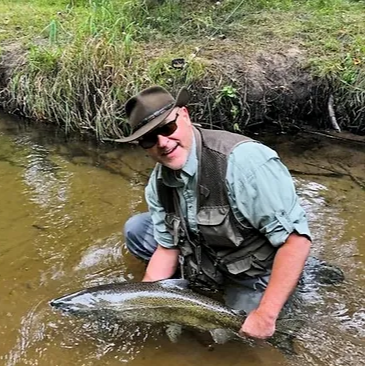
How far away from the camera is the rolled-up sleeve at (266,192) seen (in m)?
2.78

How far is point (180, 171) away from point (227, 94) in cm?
307

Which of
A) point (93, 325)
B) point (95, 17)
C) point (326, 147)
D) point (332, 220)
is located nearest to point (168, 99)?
point (93, 325)

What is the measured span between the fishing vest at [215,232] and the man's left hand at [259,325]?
394 mm

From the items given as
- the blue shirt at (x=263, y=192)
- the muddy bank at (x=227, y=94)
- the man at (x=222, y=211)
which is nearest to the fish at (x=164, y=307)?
the man at (x=222, y=211)

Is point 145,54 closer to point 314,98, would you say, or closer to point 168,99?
point 314,98

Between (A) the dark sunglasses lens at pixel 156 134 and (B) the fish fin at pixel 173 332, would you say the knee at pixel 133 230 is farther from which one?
(A) the dark sunglasses lens at pixel 156 134

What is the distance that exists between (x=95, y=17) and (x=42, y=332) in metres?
4.15

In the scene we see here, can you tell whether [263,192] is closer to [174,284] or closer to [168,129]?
[168,129]

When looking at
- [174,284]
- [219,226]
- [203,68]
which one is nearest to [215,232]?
[219,226]

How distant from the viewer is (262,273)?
3248 mm

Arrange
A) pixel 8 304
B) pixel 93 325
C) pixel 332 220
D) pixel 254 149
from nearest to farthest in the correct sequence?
pixel 254 149, pixel 93 325, pixel 8 304, pixel 332 220

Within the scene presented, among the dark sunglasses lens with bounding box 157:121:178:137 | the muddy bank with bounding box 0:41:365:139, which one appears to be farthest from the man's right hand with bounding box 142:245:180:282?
the muddy bank with bounding box 0:41:365:139

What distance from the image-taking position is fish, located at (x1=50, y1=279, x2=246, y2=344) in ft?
9.93

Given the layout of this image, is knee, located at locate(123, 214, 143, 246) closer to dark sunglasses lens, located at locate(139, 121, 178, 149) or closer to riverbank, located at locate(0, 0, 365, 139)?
dark sunglasses lens, located at locate(139, 121, 178, 149)
